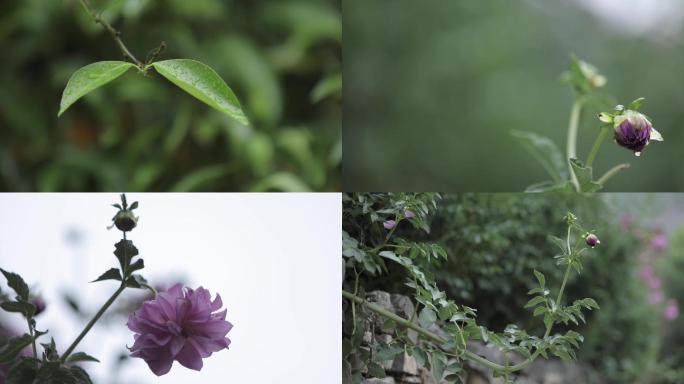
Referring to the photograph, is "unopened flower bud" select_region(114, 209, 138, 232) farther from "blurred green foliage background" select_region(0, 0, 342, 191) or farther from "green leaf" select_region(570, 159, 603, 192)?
"green leaf" select_region(570, 159, 603, 192)

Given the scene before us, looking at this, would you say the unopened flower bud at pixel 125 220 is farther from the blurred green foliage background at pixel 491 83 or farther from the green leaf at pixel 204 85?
the blurred green foliage background at pixel 491 83

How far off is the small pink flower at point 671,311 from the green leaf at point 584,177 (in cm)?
84

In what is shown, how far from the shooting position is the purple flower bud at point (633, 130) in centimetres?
76

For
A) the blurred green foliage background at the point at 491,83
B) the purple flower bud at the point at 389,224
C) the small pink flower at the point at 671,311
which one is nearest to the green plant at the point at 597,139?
the purple flower bud at the point at 389,224

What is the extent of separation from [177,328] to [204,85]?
35cm

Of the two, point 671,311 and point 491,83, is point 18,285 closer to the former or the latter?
point 491,83

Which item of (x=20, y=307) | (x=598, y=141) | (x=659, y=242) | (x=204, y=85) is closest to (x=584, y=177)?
(x=598, y=141)

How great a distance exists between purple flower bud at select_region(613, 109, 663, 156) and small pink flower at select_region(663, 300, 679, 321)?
884 mm

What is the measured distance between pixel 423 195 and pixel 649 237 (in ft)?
2.49

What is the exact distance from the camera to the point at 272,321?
98cm

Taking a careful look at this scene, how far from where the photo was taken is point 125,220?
885 mm

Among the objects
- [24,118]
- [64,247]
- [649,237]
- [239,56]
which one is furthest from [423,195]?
[649,237]

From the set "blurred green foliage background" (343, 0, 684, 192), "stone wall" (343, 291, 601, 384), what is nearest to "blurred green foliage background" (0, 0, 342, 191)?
"blurred green foliage background" (343, 0, 684, 192)

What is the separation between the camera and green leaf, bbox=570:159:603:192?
0.80m
